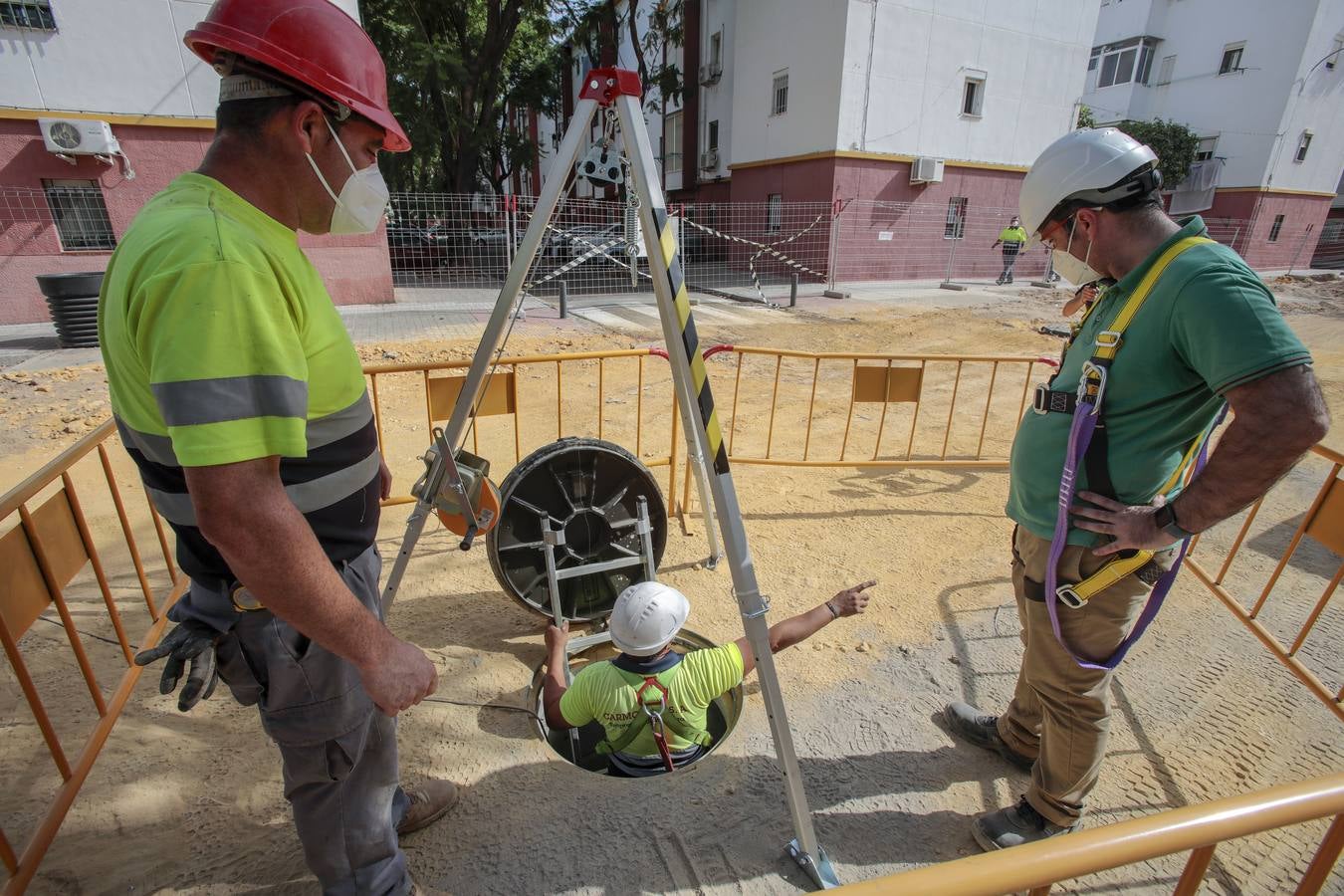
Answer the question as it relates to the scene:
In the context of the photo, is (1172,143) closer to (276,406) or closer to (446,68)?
(446,68)

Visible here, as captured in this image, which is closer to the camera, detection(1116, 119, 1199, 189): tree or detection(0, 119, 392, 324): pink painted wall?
detection(0, 119, 392, 324): pink painted wall

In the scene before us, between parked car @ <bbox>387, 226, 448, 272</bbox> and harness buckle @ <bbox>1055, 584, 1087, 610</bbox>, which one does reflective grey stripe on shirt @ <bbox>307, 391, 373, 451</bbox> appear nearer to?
harness buckle @ <bbox>1055, 584, 1087, 610</bbox>

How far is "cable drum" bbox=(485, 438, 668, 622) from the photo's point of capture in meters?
3.10

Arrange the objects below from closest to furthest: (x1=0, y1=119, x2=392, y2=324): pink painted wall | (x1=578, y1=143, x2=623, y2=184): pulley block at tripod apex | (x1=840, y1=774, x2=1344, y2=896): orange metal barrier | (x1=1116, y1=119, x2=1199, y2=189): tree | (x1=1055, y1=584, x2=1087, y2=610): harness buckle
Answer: (x1=840, y1=774, x2=1344, y2=896): orange metal barrier → (x1=1055, y1=584, x2=1087, y2=610): harness buckle → (x1=578, y1=143, x2=623, y2=184): pulley block at tripod apex → (x1=0, y1=119, x2=392, y2=324): pink painted wall → (x1=1116, y1=119, x2=1199, y2=189): tree

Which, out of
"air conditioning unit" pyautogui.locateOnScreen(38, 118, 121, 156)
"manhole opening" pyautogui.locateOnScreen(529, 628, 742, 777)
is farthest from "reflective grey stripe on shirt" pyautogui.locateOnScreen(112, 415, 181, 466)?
"air conditioning unit" pyautogui.locateOnScreen(38, 118, 121, 156)

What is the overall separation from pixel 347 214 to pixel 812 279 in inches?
699

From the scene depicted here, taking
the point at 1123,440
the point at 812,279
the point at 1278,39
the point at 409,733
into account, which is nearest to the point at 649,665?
the point at 409,733

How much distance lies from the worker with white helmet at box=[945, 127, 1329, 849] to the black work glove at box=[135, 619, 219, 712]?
2223 millimetres

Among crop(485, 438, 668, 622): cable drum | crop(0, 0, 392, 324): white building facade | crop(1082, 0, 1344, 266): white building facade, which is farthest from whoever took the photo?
crop(1082, 0, 1344, 266): white building facade

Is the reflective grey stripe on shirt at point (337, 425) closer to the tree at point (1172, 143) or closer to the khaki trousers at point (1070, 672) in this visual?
the khaki trousers at point (1070, 672)

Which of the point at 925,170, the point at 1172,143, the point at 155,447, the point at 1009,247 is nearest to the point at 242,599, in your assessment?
the point at 155,447

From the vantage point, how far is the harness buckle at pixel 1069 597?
1923 millimetres

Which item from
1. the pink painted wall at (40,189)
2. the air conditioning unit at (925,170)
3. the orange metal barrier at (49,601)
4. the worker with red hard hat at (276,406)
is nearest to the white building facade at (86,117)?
the pink painted wall at (40,189)

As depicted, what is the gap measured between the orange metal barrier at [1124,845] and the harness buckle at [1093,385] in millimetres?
977
